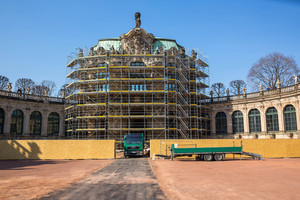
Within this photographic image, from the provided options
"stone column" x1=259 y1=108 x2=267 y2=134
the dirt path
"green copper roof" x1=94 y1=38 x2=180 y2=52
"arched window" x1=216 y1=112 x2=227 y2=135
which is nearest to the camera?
the dirt path

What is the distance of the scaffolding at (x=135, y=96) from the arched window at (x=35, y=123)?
7.39 metres

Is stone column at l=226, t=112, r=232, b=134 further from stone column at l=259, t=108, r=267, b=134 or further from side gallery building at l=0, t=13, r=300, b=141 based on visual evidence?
stone column at l=259, t=108, r=267, b=134

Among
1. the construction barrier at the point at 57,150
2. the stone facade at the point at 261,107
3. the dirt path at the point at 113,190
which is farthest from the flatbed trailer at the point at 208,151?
the stone facade at the point at 261,107

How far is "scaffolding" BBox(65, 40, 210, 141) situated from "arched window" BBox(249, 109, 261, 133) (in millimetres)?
9370

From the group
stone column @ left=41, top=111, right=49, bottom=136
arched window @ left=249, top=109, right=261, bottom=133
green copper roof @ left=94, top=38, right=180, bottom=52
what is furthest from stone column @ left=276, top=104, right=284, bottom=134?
stone column @ left=41, top=111, right=49, bottom=136

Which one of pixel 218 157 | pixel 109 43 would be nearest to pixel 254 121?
pixel 218 157

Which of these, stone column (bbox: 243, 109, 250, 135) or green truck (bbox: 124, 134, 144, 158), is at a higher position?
stone column (bbox: 243, 109, 250, 135)

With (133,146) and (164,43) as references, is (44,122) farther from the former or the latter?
(164,43)

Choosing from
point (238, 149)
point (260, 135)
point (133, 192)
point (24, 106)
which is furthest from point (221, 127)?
point (133, 192)

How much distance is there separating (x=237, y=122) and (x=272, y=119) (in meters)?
6.67

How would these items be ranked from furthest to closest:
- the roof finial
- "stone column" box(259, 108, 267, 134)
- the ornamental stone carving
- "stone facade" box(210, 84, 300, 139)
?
the roof finial → the ornamental stone carving → "stone column" box(259, 108, 267, 134) → "stone facade" box(210, 84, 300, 139)

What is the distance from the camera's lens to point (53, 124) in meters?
50.3

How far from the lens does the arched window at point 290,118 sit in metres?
39.7

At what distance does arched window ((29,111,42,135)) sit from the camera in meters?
47.4
